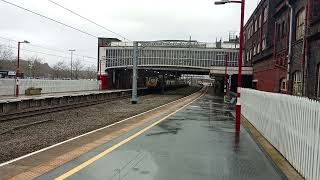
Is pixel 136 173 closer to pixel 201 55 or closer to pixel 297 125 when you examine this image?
pixel 297 125

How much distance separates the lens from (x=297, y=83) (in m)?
27.2

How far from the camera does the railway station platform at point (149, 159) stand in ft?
26.7

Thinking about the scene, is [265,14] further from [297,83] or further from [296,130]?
[296,130]

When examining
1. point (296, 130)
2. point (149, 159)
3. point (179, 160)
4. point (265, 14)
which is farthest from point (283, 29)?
point (149, 159)

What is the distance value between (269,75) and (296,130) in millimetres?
30075

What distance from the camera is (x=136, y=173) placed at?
8.17 metres

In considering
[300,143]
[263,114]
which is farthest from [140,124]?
[300,143]

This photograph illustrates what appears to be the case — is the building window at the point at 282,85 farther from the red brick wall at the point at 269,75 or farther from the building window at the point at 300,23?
the building window at the point at 300,23

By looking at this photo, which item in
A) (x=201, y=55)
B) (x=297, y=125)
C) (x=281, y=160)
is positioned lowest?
(x=281, y=160)

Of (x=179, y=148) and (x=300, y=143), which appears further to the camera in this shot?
(x=179, y=148)

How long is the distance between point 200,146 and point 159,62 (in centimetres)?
6336

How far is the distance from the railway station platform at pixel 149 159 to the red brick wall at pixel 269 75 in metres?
20.4

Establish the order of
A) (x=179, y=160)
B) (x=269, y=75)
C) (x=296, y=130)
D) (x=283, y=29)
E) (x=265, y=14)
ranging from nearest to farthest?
1. (x=296, y=130)
2. (x=179, y=160)
3. (x=283, y=29)
4. (x=269, y=75)
5. (x=265, y=14)

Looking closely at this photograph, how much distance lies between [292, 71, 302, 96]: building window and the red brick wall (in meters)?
3.19
